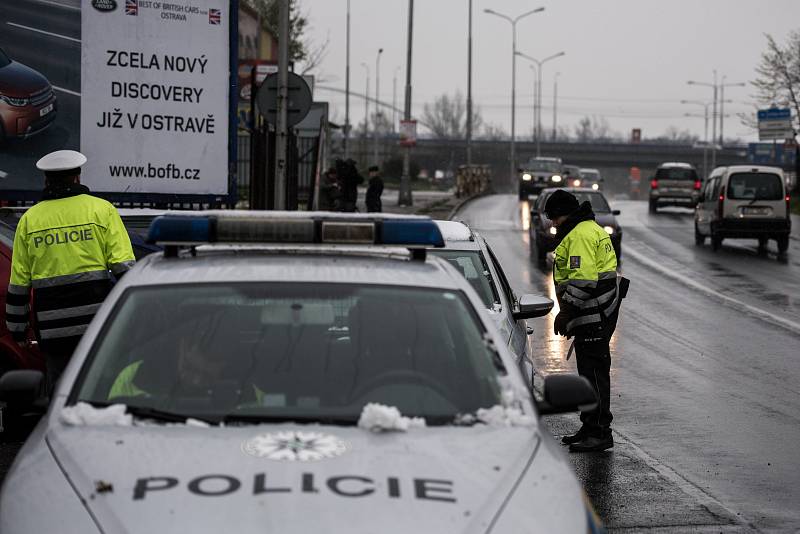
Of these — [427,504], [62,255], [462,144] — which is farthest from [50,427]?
[462,144]

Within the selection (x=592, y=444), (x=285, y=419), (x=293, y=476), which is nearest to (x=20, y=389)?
(x=285, y=419)

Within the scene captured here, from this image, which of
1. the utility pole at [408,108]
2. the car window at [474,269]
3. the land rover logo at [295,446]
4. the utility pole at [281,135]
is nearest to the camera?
the land rover logo at [295,446]

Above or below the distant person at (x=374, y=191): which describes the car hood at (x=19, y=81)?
above

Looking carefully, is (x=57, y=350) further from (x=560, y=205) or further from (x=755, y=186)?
(x=755, y=186)

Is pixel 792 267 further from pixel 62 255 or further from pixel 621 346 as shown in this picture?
pixel 62 255

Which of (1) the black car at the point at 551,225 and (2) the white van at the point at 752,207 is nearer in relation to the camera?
(1) the black car at the point at 551,225

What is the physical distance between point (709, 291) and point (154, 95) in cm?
1104

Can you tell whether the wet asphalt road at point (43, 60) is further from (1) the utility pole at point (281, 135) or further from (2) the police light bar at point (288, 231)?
(2) the police light bar at point (288, 231)

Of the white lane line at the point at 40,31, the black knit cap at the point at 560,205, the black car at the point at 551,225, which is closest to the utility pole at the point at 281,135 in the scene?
the white lane line at the point at 40,31

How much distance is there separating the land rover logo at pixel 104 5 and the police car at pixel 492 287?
5.82m

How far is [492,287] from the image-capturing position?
9.34m

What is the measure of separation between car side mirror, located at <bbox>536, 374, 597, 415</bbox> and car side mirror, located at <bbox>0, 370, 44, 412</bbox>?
173cm

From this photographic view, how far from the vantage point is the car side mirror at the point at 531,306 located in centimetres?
876

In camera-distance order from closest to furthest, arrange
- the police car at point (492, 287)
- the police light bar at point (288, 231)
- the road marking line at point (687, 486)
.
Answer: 1. the police light bar at point (288, 231)
2. the road marking line at point (687, 486)
3. the police car at point (492, 287)
